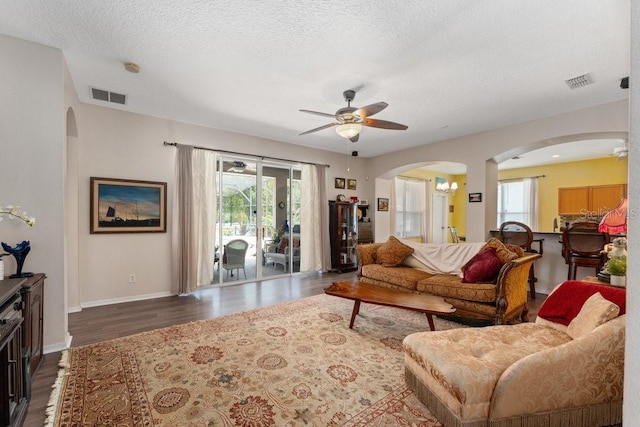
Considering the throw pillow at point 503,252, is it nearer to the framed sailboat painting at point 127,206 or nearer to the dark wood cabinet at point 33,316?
the dark wood cabinet at point 33,316

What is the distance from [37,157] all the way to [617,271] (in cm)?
499

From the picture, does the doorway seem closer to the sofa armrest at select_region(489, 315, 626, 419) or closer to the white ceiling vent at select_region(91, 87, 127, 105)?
the sofa armrest at select_region(489, 315, 626, 419)

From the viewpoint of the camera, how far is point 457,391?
157 centimetres

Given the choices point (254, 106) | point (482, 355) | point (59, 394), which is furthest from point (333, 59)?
point (59, 394)

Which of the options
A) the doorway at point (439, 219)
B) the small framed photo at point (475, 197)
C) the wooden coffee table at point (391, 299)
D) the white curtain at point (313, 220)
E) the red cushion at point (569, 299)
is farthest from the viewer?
the doorway at point (439, 219)

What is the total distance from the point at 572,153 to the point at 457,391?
7.72 meters

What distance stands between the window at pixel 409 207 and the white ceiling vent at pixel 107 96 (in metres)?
6.79

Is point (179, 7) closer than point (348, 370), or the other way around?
point (179, 7)

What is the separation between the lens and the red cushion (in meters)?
2.08

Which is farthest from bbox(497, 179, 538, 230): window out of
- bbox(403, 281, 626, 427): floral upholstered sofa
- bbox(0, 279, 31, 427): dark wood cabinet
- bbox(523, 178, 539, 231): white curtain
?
bbox(0, 279, 31, 427): dark wood cabinet

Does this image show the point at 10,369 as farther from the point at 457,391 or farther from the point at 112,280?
the point at 112,280

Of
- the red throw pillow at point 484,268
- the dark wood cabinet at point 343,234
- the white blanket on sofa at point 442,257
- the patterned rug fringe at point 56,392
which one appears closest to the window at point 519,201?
the dark wood cabinet at point 343,234

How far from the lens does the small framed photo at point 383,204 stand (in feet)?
24.0

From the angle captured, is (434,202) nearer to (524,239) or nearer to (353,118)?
(524,239)
